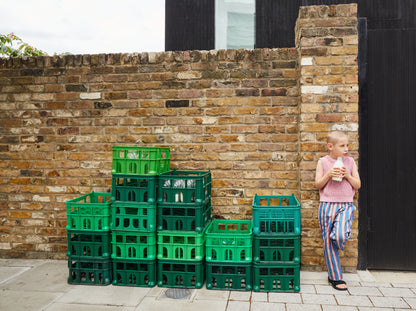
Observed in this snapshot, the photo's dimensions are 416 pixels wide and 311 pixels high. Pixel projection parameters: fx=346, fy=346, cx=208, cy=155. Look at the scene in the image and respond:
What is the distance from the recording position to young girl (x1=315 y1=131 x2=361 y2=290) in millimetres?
3467

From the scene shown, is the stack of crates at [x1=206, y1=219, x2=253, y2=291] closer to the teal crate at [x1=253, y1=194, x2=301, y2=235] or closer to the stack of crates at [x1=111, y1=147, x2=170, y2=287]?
the teal crate at [x1=253, y1=194, x2=301, y2=235]

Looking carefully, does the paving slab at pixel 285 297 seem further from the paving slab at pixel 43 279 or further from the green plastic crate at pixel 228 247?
the paving slab at pixel 43 279

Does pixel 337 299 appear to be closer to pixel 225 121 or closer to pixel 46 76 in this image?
pixel 225 121

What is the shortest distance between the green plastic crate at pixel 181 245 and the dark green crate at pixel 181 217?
0.21ft

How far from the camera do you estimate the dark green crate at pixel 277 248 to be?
11.4ft

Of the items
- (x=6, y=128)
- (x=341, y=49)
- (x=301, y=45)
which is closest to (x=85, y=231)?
(x=6, y=128)

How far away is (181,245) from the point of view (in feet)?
11.7

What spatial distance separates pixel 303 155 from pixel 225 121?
1.03 meters

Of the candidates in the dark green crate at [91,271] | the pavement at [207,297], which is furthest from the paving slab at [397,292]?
the dark green crate at [91,271]

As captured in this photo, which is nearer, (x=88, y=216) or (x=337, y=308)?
(x=337, y=308)

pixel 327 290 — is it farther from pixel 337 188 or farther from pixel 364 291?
pixel 337 188

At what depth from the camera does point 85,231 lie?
146 inches

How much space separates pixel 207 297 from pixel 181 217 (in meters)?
0.82

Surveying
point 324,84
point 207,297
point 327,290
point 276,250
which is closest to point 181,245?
point 207,297
